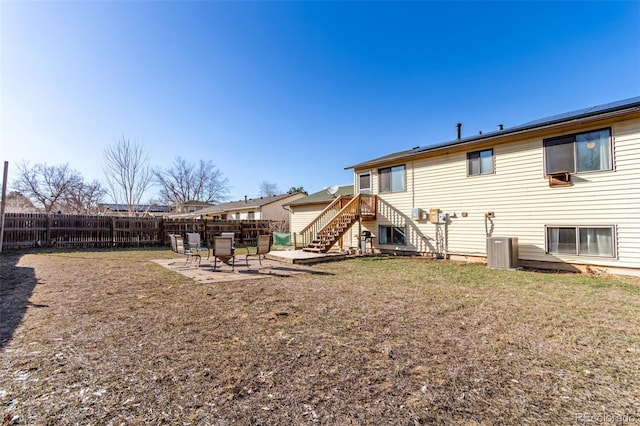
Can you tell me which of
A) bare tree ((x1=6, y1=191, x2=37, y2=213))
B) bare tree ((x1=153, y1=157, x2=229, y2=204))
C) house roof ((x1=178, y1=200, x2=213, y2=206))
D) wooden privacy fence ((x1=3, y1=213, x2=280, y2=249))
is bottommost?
wooden privacy fence ((x1=3, y1=213, x2=280, y2=249))

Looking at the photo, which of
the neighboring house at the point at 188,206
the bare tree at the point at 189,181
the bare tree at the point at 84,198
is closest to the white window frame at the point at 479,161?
the bare tree at the point at 84,198

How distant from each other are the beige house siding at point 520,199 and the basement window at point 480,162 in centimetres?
16

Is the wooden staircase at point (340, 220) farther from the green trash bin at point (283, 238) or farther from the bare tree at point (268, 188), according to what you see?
the bare tree at point (268, 188)

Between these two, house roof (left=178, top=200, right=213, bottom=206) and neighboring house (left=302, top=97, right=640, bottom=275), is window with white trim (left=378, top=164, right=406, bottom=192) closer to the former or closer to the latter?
neighboring house (left=302, top=97, right=640, bottom=275)

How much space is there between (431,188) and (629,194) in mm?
5731

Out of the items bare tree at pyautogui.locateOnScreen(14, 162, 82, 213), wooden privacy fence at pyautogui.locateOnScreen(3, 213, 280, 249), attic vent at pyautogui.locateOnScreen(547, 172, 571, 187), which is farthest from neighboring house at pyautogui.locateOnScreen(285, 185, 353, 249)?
bare tree at pyautogui.locateOnScreen(14, 162, 82, 213)

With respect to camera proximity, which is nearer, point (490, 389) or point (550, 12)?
point (490, 389)

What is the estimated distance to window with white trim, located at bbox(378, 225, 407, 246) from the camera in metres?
13.0

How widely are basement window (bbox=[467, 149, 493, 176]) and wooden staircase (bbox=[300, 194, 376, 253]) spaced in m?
4.46

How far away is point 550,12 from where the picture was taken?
994 centimetres

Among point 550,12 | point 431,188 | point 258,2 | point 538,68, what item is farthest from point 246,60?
point 538,68

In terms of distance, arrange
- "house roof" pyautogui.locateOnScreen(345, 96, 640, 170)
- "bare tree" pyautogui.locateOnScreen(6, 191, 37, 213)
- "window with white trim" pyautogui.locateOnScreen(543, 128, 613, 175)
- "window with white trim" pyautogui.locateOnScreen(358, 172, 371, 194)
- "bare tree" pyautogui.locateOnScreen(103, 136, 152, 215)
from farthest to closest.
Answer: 1. "bare tree" pyautogui.locateOnScreen(6, 191, 37, 213)
2. "bare tree" pyautogui.locateOnScreen(103, 136, 152, 215)
3. "window with white trim" pyautogui.locateOnScreen(358, 172, 371, 194)
4. "window with white trim" pyautogui.locateOnScreen(543, 128, 613, 175)
5. "house roof" pyautogui.locateOnScreen(345, 96, 640, 170)

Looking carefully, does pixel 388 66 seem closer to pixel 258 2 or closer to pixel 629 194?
pixel 258 2

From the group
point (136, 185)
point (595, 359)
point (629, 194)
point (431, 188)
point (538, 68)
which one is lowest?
point (595, 359)
